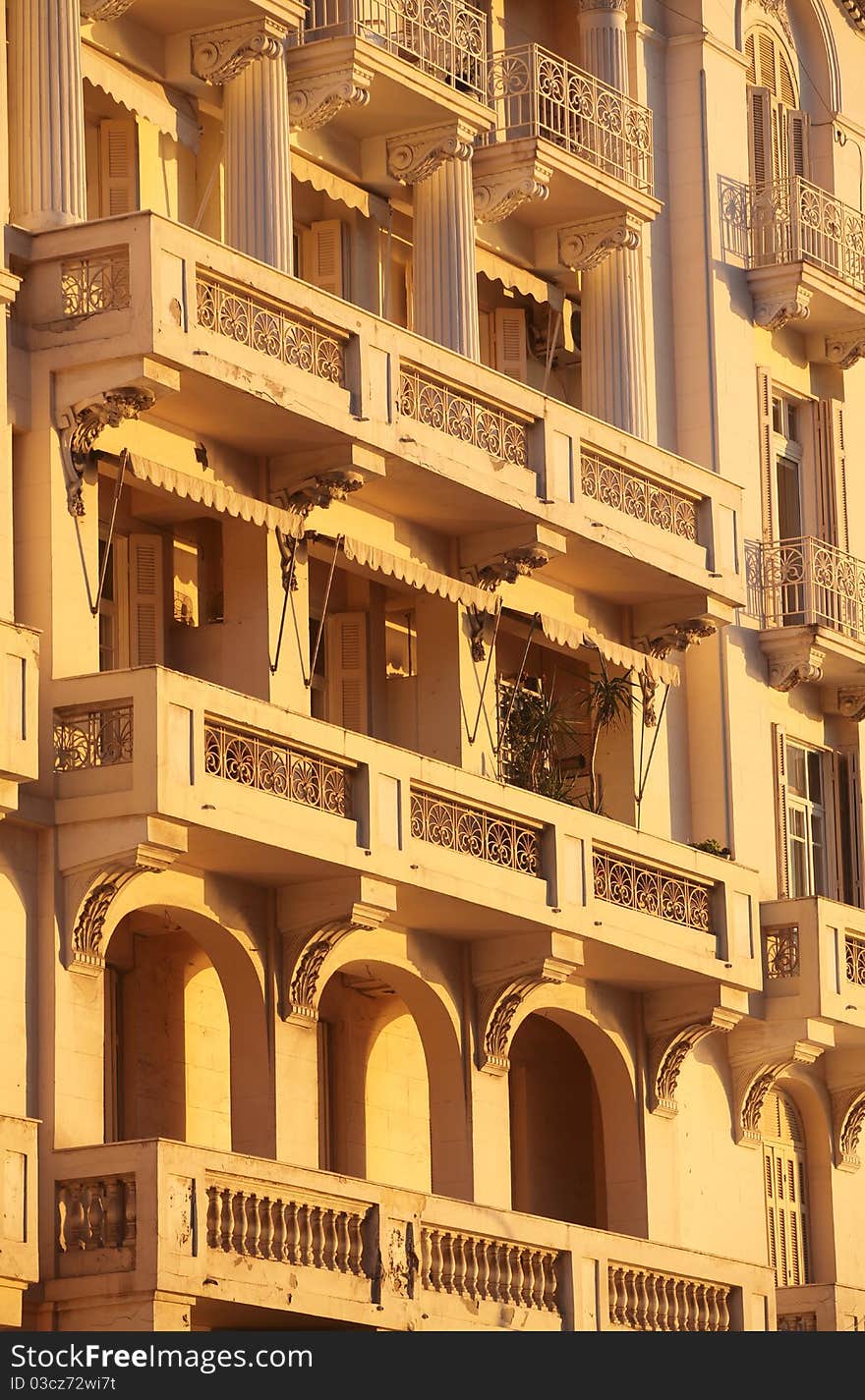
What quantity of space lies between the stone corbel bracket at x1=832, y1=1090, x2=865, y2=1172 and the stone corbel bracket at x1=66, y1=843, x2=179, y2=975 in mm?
13549

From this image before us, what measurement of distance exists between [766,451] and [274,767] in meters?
12.7

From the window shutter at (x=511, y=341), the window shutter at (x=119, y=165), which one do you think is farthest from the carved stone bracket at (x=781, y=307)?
the window shutter at (x=119, y=165)

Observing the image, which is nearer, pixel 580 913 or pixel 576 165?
pixel 580 913

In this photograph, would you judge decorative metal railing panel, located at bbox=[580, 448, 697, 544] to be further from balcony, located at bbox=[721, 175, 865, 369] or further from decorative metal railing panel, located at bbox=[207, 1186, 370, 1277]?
decorative metal railing panel, located at bbox=[207, 1186, 370, 1277]

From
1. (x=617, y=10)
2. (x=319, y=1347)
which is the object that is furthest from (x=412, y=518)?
(x=319, y=1347)

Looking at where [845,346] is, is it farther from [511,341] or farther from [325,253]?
[325,253]

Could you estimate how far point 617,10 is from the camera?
4319 cm

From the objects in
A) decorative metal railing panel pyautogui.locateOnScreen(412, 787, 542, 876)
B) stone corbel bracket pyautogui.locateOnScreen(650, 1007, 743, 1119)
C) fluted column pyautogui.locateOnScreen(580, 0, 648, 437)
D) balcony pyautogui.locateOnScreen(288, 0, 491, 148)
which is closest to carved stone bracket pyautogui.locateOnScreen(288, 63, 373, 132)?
balcony pyautogui.locateOnScreen(288, 0, 491, 148)

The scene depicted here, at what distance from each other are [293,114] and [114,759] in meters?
8.14

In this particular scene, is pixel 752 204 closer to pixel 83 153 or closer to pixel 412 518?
pixel 412 518

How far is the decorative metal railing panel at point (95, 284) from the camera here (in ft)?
108

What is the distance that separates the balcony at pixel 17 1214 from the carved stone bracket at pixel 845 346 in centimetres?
1908

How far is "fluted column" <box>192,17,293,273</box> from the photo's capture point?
119ft

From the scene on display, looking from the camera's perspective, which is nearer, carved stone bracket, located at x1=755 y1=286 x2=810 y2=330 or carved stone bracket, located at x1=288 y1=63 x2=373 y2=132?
carved stone bracket, located at x1=288 y1=63 x2=373 y2=132
